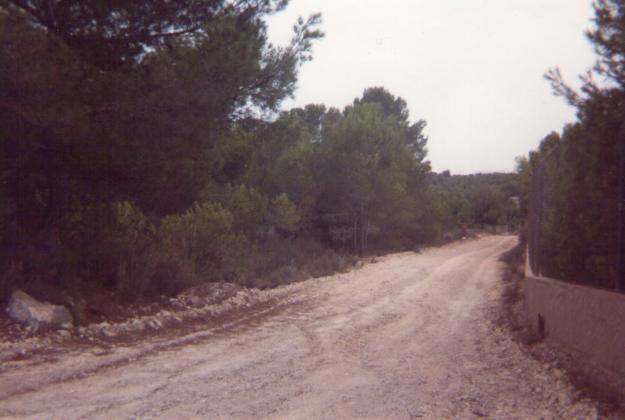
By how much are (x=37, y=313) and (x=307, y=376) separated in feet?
A: 15.2

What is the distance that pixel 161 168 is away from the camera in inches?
428

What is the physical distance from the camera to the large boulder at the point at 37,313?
9.13 m

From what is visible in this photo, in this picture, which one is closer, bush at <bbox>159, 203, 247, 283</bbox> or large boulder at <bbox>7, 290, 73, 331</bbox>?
large boulder at <bbox>7, 290, 73, 331</bbox>

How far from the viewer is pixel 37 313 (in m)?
9.25

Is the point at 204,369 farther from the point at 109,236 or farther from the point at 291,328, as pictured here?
the point at 109,236

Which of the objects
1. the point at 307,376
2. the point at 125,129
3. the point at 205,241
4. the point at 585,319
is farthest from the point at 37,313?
the point at 585,319

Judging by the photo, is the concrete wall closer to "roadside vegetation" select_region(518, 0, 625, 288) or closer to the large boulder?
"roadside vegetation" select_region(518, 0, 625, 288)

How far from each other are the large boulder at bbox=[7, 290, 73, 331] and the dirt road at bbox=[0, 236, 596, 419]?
127 centimetres

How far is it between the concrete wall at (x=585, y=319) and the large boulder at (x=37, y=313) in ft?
23.6

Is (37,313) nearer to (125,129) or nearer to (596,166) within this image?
(125,129)

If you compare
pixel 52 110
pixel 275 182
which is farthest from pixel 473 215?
pixel 52 110

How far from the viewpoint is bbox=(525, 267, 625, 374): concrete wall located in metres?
5.96

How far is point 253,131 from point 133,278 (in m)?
3.89

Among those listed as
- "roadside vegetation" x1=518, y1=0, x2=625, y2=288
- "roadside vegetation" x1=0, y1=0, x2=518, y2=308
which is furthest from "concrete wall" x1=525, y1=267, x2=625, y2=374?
"roadside vegetation" x1=0, y1=0, x2=518, y2=308
